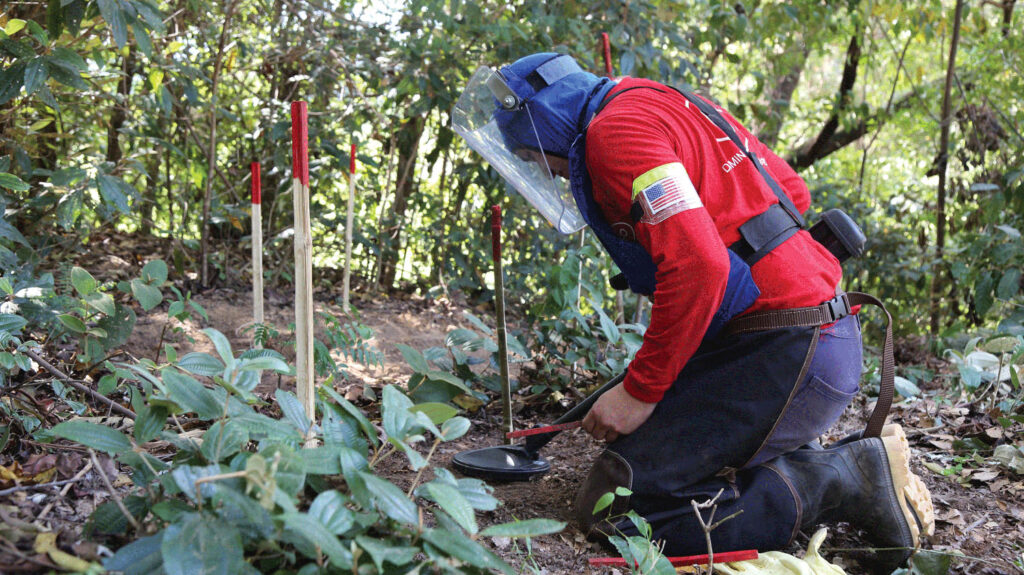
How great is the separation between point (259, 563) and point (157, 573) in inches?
5.9

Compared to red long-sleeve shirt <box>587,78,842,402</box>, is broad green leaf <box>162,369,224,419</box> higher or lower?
lower

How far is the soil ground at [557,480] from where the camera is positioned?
4.63 ft

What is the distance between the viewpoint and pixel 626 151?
6.13 ft

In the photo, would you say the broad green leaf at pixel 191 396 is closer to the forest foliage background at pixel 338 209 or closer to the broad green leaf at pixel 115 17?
the forest foliage background at pixel 338 209

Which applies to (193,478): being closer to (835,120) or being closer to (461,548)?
(461,548)

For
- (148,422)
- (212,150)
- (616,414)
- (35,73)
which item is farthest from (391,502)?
(212,150)

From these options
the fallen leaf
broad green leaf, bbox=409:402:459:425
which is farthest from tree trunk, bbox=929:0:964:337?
broad green leaf, bbox=409:402:459:425

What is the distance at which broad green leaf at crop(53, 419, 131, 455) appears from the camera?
123 cm

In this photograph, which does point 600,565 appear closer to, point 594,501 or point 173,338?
point 594,501

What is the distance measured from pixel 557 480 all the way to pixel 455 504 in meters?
1.21

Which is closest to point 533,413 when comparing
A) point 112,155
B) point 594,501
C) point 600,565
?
point 594,501

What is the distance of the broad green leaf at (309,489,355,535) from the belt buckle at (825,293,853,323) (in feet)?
4.38

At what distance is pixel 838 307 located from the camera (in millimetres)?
1986

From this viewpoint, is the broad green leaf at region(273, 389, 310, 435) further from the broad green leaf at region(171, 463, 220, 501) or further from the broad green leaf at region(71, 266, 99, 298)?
the broad green leaf at region(71, 266, 99, 298)
